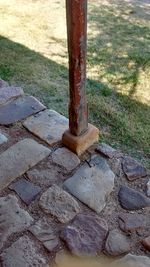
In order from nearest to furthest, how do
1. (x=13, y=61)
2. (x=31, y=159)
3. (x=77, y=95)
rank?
(x=77, y=95) → (x=31, y=159) → (x=13, y=61)

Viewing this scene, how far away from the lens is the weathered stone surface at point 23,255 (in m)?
1.79

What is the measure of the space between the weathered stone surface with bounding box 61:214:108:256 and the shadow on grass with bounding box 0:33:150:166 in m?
0.74

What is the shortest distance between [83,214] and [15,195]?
0.42 meters

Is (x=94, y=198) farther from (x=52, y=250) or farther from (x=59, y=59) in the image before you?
(x=59, y=59)

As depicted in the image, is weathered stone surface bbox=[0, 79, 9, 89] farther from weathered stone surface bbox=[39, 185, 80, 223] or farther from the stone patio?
weathered stone surface bbox=[39, 185, 80, 223]

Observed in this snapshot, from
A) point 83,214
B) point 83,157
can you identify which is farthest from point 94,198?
point 83,157

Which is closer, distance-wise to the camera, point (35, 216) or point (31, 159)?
point (35, 216)

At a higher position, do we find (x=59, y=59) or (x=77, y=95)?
(x=77, y=95)

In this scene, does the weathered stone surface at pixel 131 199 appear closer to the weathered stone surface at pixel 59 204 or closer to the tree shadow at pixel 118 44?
the weathered stone surface at pixel 59 204

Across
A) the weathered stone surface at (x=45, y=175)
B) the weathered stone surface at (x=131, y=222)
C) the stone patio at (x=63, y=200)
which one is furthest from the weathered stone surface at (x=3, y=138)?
the weathered stone surface at (x=131, y=222)

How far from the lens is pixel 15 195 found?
214 centimetres

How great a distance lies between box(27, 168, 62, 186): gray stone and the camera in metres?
2.22

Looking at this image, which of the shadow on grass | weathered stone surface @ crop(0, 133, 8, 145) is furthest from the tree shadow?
weathered stone surface @ crop(0, 133, 8, 145)

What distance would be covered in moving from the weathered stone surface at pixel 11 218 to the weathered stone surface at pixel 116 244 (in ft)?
1.45
